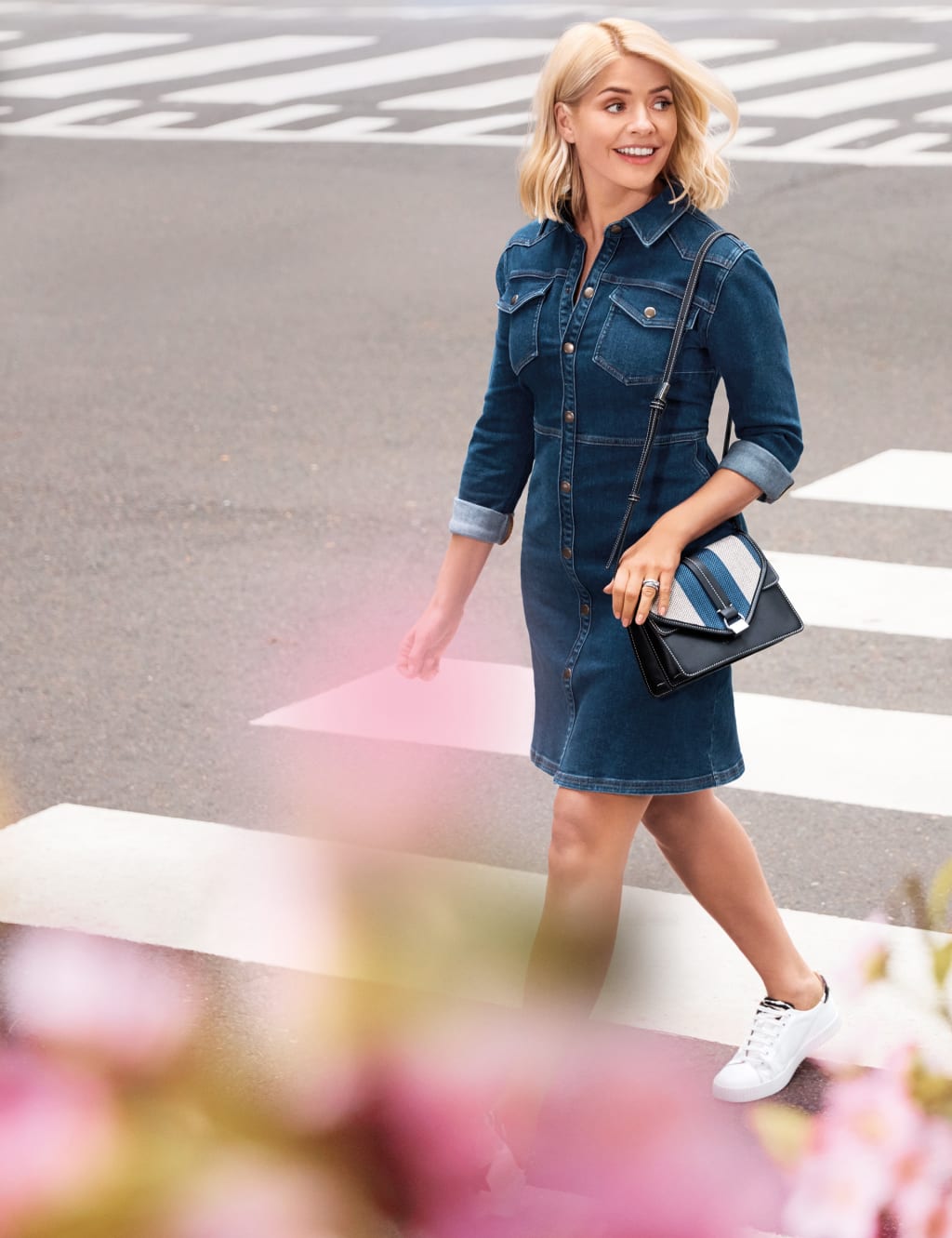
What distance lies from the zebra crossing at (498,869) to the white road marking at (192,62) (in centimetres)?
1257

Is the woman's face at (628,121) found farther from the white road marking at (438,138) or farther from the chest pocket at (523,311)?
the white road marking at (438,138)

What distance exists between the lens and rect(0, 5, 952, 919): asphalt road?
14.1 feet

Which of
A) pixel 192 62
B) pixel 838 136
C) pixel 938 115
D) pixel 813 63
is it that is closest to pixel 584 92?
pixel 838 136

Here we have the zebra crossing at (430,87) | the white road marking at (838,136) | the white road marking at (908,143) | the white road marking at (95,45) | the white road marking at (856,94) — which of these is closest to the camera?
the white road marking at (908,143)

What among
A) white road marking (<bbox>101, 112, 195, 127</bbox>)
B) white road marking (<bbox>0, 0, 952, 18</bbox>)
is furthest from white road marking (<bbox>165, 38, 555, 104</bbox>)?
white road marking (<bbox>0, 0, 952, 18</bbox>)

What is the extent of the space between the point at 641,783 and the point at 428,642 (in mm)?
421

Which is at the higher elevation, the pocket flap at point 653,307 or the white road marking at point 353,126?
the pocket flap at point 653,307

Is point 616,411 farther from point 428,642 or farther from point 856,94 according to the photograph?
point 856,94

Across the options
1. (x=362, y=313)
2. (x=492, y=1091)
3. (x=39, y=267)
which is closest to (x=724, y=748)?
(x=492, y=1091)

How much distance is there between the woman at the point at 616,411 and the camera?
2281mm

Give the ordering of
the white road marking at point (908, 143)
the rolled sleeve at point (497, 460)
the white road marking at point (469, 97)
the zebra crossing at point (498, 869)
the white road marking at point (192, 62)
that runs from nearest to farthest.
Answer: the zebra crossing at point (498, 869)
the rolled sleeve at point (497, 460)
the white road marking at point (908, 143)
the white road marking at point (469, 97)
the white road marking at point (192, 62)

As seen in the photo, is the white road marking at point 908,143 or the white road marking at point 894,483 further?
the white road marking at point 908,143

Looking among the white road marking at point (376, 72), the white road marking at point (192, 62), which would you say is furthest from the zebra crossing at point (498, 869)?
the white road marking at point (192, 62)

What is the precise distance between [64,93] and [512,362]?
612 inches
